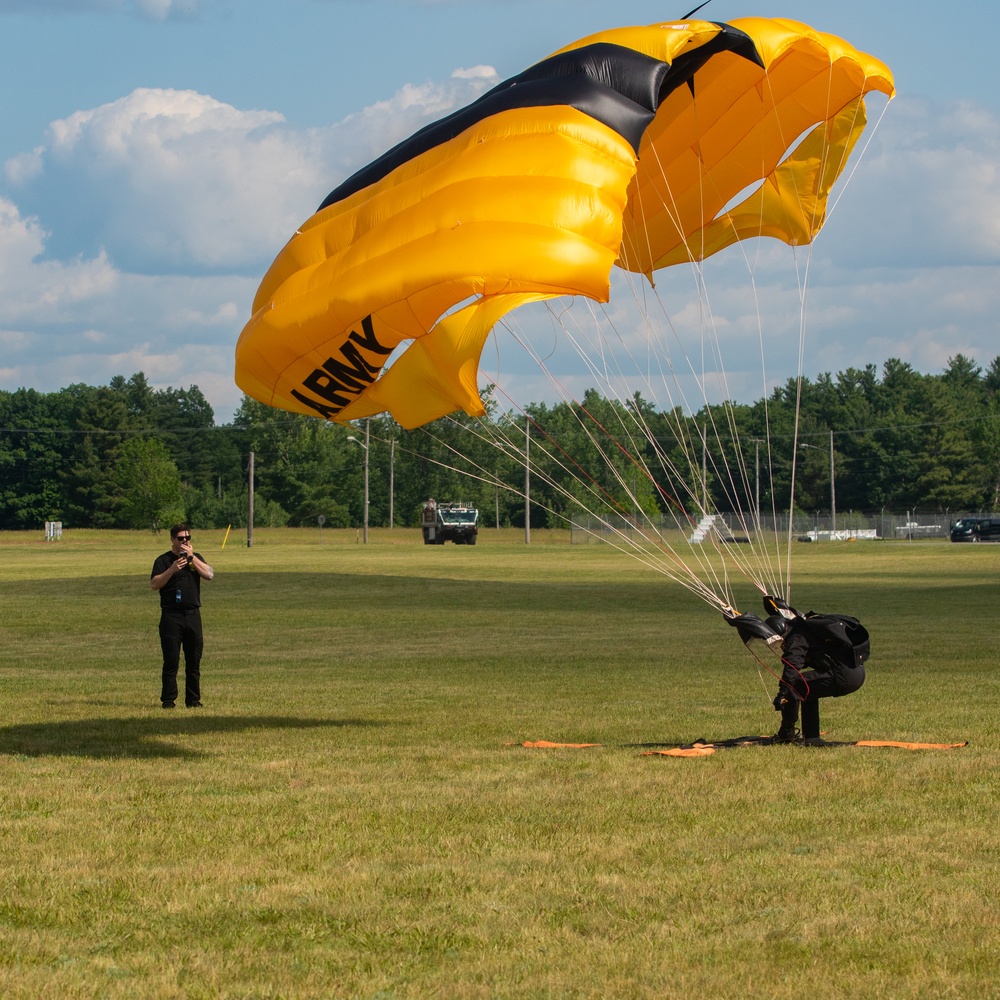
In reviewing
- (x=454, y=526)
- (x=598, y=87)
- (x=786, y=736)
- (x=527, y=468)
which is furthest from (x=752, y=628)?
(x=454, y=526)

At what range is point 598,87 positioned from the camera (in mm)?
9328

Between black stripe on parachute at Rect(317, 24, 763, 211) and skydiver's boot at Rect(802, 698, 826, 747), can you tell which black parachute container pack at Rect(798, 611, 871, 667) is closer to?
skydiver's boot at Rect(802, 698, 826, 747)

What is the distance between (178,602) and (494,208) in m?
5.49

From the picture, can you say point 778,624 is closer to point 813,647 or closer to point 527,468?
point 813,647

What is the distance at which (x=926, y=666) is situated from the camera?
1627 cm

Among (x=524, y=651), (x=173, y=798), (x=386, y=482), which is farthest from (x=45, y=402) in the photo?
(x=173, y=798)

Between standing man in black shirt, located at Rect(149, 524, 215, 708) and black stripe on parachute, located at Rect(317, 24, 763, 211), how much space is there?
4208 millimetres

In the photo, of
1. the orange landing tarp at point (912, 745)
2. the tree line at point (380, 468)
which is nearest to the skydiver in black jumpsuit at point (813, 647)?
the orange landing tarp at point (912, 745)

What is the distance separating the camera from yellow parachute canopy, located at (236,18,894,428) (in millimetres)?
8930

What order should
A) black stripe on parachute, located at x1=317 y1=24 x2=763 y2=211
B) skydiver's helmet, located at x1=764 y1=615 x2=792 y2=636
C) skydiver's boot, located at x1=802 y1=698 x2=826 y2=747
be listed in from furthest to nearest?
skydiver's boot, located at x1=802 y1=698 x2=826 y2=747 → skydiver's helmet, located at x1=764 y1=615 x2=792 y2=636 → black stripe on parachute, located at x1=317 y1=24 x2=763 y2=211

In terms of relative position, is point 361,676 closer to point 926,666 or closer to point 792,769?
point 926,666

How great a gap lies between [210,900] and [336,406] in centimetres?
535

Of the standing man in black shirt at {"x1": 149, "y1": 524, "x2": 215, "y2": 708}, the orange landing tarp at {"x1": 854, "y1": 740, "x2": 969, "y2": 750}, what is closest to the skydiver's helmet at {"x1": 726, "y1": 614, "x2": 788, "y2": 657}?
the orange landing tarp at {"x1": 854, "y1": 740, "x2": 969, "y2": 750}

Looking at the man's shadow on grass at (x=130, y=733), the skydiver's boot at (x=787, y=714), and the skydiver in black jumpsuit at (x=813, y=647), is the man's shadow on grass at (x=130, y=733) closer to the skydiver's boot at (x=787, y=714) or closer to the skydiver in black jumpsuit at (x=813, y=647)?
the skydiver's boot at (x=787, y=714)
